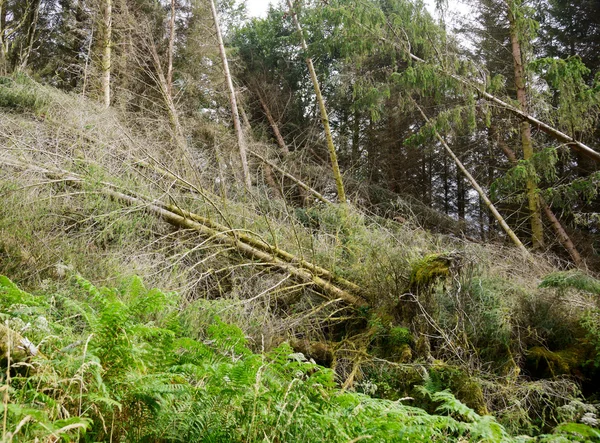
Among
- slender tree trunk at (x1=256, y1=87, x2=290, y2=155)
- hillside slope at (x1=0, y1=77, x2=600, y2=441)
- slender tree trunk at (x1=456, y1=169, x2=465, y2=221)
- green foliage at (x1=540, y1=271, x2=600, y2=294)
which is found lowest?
hillside slope at (x1=0, y1=77, x2=600, y2=441)

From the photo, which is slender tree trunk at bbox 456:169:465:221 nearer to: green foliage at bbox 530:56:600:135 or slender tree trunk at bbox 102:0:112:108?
green foliage at bbox 530:56:600:135

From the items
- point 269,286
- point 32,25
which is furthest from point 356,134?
point 269,286

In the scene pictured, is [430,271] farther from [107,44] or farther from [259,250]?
[107,44]

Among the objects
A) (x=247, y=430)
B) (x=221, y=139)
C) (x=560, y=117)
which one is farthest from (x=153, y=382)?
(x=221, y=139)

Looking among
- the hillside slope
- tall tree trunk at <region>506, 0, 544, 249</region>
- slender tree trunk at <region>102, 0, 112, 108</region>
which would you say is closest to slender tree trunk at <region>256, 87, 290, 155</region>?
slender tree trunk at <region>102, 0, 112, 108</region>

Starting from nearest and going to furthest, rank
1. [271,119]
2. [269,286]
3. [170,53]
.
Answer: [269,286] → [170,53] → [271,119]

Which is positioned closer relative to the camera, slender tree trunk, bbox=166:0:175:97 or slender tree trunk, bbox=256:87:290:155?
slender tree trunk, bbox=166:0:175:97

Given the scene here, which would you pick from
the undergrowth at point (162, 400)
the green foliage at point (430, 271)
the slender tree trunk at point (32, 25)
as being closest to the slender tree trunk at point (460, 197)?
the green foliage at point (430, 271)

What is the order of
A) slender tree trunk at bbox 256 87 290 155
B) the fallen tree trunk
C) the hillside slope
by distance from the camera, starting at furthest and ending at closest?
slender tree trunk at bbox 256 87 290 155 → the fallen tree trunk → the hillside slope

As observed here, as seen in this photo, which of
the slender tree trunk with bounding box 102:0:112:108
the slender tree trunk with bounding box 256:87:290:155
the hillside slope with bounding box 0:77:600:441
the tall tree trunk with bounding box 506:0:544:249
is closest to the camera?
the hillside slope with bounding box 0:77:600:441

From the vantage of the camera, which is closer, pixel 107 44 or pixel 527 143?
pixel 527 143

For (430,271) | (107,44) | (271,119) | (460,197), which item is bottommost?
(430,271)

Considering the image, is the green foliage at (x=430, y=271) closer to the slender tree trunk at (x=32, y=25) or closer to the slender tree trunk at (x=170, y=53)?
the slender tree trunk at (x=170, y=53)

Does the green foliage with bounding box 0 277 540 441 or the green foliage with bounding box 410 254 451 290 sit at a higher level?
the green foliage with bounding box 410 254 451 290
